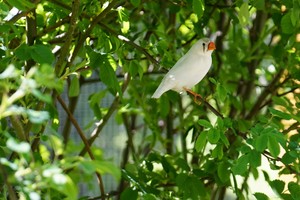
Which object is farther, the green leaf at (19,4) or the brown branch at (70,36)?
the brown branch at (70,36)

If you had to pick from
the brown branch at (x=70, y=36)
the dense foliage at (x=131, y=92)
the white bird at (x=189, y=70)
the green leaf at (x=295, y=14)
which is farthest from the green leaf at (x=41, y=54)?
the green leaf at (x=295, y=14)

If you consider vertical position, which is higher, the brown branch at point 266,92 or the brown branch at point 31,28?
the brown branch at point 31,28

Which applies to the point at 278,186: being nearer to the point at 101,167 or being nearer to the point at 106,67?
the point at 106,67

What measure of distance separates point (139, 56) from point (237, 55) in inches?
19.4

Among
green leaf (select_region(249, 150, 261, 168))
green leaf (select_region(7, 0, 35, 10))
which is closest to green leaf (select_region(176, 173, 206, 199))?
green leaf (select_region(249, 150, 261, 168))

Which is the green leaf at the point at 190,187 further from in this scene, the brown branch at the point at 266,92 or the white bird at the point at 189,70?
the brown branch at the point at 266,92

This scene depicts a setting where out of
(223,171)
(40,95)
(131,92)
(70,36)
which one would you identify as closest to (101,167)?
(40,95)

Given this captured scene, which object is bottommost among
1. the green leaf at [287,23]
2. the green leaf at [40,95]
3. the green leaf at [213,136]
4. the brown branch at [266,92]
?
the brown branch at [266,92]

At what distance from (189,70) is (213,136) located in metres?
0.17

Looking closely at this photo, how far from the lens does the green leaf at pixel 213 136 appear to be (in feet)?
3.13

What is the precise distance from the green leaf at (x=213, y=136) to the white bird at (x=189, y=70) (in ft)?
0.45

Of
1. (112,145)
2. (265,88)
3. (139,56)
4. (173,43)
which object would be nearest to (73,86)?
(139,56)

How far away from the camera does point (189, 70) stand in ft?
3.59

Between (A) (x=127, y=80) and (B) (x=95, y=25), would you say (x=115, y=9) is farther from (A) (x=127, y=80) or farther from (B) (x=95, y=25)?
(A) (x=127, y=80)
